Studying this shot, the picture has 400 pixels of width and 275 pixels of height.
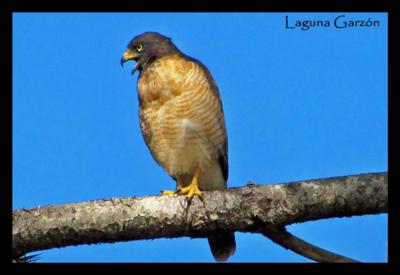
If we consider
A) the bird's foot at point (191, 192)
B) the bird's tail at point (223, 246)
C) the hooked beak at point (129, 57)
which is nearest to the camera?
the bird's foot at point (191, 192)

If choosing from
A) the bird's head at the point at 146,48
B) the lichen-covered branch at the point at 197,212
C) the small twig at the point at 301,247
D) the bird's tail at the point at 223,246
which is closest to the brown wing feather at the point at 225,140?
the bird's head at the point at 146,48

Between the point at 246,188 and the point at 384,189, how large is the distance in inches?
42.5

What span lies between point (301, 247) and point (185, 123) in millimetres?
1850

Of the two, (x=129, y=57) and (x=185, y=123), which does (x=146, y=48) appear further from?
(x=185, y=123)

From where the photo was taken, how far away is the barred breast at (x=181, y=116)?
596 centimetres

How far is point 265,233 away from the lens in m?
4.89

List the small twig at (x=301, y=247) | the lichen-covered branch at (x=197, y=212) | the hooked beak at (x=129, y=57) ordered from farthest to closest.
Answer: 1. the hooked beak at (x=129, y=57)
2. the lichen-covered branch at (x=197, y=212)
3. the small twig at (x=301, y=247)

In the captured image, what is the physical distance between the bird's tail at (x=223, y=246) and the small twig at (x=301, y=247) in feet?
3.52

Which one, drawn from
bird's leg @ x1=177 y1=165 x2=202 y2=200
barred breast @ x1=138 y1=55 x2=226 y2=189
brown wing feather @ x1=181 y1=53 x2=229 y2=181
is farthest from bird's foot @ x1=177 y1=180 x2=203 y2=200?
brown wing feather @ x1=181 y1=53 x2=229 y2=181

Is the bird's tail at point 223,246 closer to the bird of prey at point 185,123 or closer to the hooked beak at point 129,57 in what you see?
the bird of prey at point 185,123

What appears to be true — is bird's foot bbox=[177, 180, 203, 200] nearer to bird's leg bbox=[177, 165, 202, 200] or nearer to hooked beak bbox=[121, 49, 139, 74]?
bird's leg bbox=[177, 165, 202, 200]

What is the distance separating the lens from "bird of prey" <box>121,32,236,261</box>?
5957 mm
